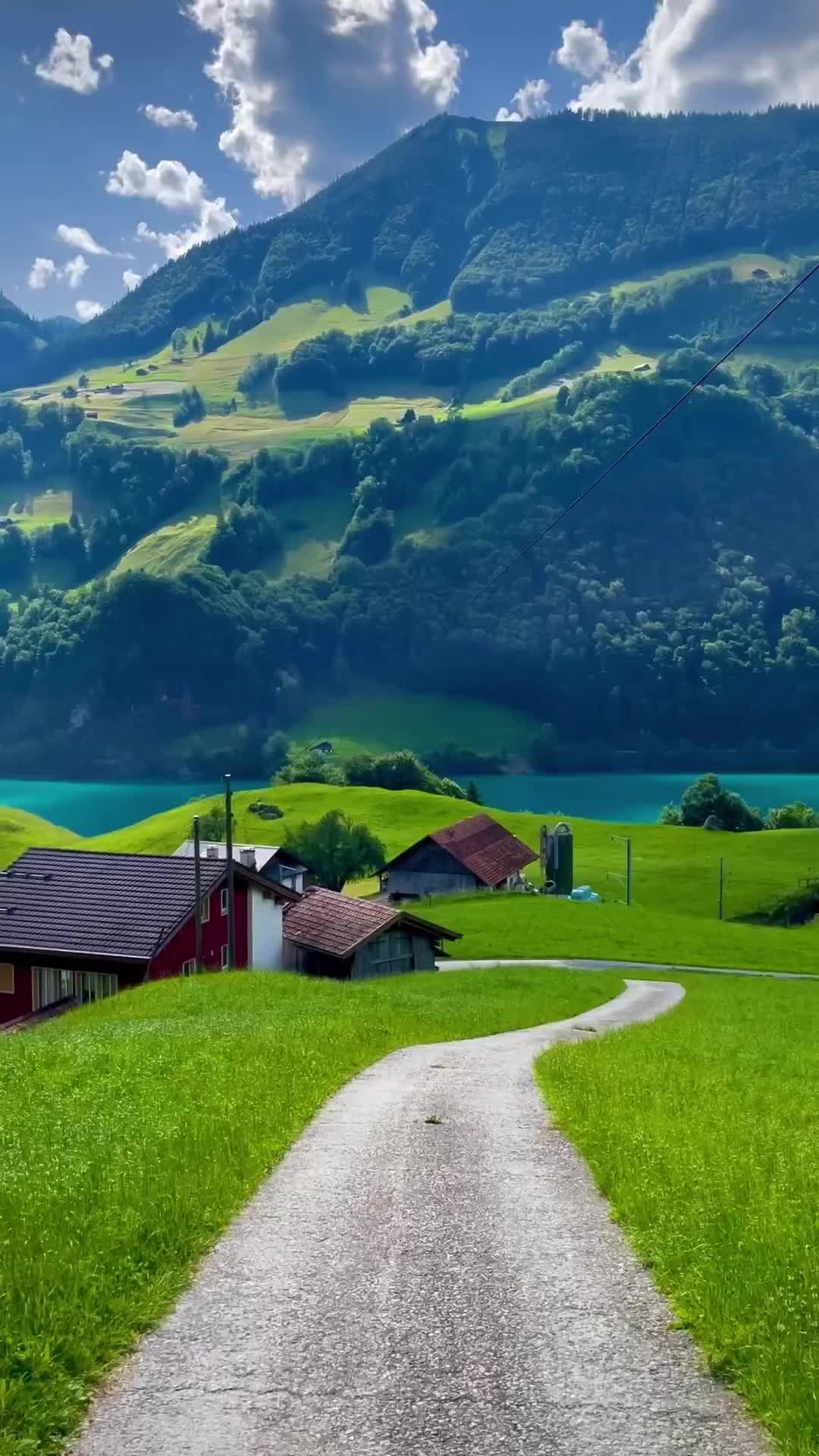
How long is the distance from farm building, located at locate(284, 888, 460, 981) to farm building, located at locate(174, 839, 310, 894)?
13.3m

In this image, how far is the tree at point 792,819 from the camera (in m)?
152

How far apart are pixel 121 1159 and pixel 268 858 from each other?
7444cm

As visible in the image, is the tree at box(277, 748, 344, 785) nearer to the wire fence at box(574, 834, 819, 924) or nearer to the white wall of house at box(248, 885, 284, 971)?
the wire fence at box(574, 834, 819, 924)

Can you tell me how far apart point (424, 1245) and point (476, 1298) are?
4.38 ft

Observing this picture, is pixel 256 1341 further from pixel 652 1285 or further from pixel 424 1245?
pixel 652 1285

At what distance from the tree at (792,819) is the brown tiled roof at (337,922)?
3987 inches

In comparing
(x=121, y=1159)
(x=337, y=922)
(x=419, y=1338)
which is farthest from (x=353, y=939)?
A: (x=419, y=1338)

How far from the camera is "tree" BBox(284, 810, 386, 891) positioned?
4166 inches

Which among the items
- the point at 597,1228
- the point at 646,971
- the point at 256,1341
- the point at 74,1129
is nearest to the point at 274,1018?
the point at 74,1129

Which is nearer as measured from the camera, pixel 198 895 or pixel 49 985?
pixel 198 895

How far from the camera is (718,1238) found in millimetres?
9672

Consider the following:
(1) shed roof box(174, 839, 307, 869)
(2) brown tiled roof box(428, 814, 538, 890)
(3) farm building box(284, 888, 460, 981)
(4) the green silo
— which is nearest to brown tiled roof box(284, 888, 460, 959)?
(3) farm building box(284, 888, 460, 981)

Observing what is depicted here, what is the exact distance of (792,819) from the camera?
152 m

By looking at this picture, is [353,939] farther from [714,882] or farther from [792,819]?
[792,819]
